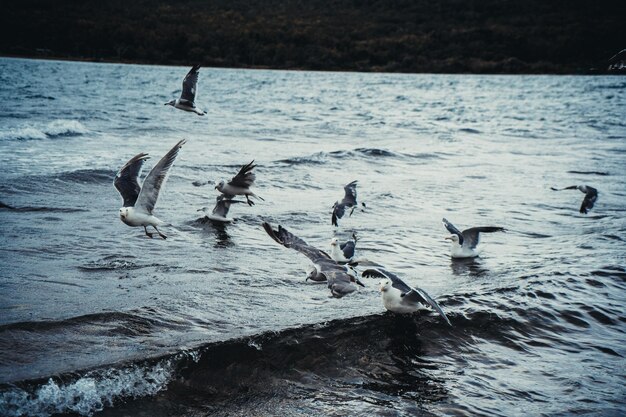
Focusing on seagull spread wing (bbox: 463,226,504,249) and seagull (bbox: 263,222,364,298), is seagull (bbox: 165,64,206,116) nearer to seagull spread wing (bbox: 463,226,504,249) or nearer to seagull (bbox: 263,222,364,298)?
seagull (bbox: 263,222,364,298)

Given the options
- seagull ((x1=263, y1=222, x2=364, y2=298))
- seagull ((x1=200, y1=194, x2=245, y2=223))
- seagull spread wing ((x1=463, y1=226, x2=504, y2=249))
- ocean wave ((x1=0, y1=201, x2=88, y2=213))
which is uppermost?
seagull spread wing ((x1=463, y1=226, x2=504, y2=249))

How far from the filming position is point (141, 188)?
7.14 metres

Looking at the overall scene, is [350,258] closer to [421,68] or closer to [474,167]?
[474,167]

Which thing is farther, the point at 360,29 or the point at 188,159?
the point at 360,29

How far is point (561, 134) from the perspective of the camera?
25828 mm

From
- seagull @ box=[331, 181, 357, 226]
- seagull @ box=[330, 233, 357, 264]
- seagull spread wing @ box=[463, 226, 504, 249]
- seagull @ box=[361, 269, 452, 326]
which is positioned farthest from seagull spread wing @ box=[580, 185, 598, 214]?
seagull @ box=[361, 269, 452, 326]

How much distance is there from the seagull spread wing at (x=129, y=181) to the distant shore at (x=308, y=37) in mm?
82053

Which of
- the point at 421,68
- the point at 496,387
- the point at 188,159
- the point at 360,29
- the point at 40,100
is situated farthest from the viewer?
the point at 360,29

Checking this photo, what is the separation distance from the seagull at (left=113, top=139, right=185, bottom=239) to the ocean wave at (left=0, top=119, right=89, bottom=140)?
40.1 feet

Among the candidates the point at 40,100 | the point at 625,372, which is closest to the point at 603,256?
the point at 625,372

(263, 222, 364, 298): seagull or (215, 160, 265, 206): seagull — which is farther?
(215, 160, 265, 206): seagull

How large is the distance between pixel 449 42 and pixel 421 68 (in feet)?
44.5

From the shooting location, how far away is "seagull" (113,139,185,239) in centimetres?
716

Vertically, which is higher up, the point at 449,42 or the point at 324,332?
the point at 449,42
